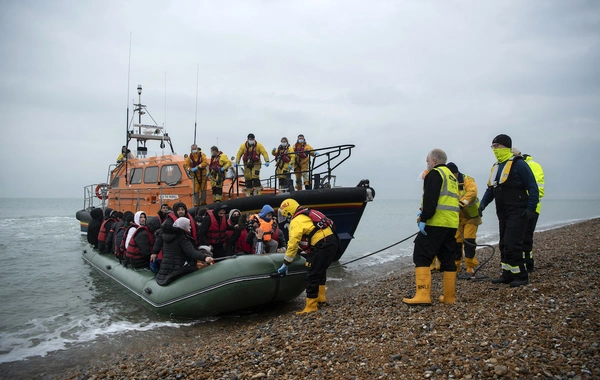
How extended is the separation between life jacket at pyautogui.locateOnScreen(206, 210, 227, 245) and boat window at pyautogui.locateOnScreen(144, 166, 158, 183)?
428 centimetres

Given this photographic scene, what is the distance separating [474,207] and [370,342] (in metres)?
3.32

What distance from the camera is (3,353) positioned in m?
4.73

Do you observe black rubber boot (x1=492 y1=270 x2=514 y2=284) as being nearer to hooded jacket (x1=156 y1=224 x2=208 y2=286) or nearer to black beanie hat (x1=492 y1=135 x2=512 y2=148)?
black beanie hat (x1=492 y1=135 x2=512 y2=148)

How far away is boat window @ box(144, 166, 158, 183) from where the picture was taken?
10.1 metres

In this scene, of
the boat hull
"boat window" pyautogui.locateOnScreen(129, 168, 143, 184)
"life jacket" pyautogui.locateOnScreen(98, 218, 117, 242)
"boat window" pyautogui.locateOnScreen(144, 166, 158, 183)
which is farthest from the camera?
"boat window" pyautogui.locateOnScreen(129, 168, 143, 184)

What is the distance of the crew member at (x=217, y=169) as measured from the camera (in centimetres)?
882

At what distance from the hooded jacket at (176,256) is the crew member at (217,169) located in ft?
11.1

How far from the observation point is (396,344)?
3.05 metres

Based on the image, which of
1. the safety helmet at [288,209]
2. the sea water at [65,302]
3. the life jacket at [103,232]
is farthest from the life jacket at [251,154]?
the safety helmet at [288,209]

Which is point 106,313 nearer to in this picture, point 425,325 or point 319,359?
point 319,359

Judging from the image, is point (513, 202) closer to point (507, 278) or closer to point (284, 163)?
point (507, 278)

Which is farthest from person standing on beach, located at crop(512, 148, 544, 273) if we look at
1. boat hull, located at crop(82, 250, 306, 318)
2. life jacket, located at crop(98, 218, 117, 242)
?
life jacket, located at crop(98, 218, 117, 242)

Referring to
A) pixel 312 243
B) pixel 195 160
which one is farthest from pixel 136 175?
pixel 312 243

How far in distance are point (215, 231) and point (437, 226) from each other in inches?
145
